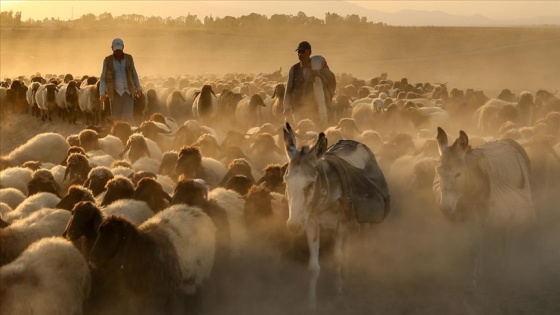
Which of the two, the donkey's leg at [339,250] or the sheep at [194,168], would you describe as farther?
the sheep at [194,168]

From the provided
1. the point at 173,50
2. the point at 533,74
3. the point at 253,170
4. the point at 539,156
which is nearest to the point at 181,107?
the point at 253,170

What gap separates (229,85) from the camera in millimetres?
25797

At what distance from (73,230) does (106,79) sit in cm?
713

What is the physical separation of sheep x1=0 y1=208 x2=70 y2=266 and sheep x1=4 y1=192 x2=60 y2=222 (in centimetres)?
50

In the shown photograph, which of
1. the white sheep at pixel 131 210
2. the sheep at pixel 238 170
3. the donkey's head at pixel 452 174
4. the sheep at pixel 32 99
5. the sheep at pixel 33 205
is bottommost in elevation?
the sheep at pixel 32 99

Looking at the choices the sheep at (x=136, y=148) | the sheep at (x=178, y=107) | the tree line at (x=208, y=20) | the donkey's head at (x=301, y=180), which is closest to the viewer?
the donkey's head at (x=301, y=180)

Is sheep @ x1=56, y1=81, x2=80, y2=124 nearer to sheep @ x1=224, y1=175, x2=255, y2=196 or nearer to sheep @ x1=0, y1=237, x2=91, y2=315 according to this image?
sheep @ x1=224, y1=175, x2=255, y2=196

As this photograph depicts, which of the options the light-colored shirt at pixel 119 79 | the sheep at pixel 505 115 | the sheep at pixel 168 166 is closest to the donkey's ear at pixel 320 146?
the sheep at pixel 168 166

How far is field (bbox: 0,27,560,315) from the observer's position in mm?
6785

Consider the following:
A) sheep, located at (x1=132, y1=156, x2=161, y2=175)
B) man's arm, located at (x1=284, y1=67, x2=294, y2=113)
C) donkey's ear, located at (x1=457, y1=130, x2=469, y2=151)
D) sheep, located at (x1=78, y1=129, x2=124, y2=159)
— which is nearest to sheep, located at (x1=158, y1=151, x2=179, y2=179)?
sheep, located at (x1=132, y1=156, x2=161, y2=175)

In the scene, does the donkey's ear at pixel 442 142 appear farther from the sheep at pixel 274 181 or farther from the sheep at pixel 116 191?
the sheep at pixel 116 191

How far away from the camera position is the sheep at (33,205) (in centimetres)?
676

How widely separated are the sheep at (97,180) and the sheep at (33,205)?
20.2 inches

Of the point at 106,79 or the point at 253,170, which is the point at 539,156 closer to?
the point at 253,170
